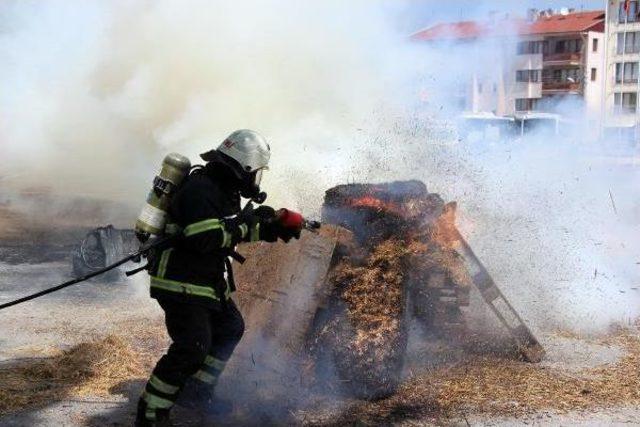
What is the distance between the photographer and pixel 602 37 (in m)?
50.2

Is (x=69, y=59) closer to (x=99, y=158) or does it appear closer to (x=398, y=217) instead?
(x=99, y=158)

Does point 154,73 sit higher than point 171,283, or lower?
higher

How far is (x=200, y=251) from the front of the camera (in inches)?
170

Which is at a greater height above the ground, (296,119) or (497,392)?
(296,119)

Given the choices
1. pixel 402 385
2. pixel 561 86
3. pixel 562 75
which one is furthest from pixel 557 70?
pixel 402 385

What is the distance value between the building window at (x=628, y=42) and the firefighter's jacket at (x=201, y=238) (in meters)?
49.4

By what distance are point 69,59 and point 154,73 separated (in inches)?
136

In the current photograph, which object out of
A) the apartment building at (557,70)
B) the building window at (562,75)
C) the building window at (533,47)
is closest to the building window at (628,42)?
the apartment building at (557,70)

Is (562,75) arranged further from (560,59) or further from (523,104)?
(523,104)

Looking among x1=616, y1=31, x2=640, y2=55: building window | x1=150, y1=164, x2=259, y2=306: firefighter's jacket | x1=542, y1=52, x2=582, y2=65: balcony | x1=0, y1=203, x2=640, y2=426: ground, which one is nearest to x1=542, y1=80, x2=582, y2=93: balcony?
x1=542, y1=52, x2=582, y2=65: balcony

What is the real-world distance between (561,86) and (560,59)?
6.53 ft

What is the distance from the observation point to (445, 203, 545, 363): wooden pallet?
235 inches

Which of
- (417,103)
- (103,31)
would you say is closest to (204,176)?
(417,103)

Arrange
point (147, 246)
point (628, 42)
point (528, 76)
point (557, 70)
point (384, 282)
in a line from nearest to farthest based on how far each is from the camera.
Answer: point (147, 246) < point (384, 282) < point (528, 76) < point (557, 70) < point (628, 42)
